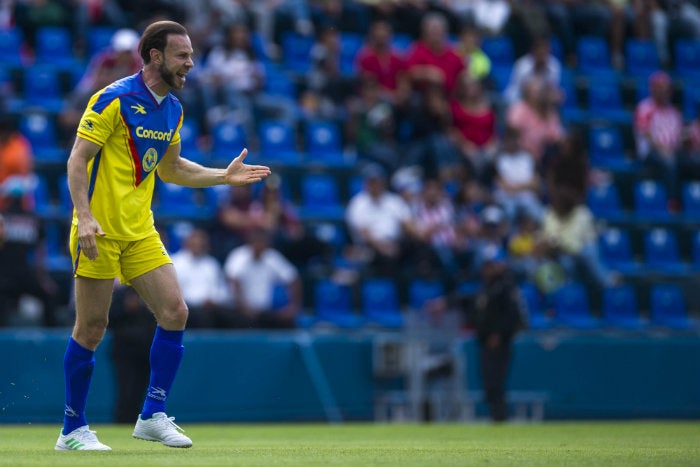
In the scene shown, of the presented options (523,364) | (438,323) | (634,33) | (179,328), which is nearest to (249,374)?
(438,323)

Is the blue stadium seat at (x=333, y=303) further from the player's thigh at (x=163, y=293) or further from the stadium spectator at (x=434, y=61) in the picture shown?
the player's thigh at (x=163, y=293)

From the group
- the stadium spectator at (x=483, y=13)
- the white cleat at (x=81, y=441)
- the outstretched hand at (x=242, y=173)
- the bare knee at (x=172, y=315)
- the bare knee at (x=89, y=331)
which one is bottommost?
the white cleat at (x=81, y=441)

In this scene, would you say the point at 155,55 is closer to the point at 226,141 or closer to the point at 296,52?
the point at 226,141

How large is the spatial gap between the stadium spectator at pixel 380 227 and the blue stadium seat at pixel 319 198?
23.5 inches

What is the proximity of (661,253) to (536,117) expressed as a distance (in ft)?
9.13

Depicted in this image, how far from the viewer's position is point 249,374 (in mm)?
16094

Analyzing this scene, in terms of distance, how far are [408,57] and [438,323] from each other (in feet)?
16.7

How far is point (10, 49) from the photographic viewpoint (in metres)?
17.8

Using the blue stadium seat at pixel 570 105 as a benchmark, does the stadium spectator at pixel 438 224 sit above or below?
below

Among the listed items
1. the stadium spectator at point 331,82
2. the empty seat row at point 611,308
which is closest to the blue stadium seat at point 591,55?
the empty seat row at point 611,308

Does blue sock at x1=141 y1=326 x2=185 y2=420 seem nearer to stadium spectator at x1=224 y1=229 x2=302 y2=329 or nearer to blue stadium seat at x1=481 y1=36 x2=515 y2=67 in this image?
stadium spectator at x1=224 y1=229 x2=302 y2=329

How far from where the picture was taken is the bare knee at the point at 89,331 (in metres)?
8.39

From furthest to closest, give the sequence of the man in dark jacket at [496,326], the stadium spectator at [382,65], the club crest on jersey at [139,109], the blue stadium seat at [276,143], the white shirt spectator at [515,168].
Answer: the stadium spectator at [382,65], the white shirt spectator at [515,168], the blue stadium seat at [276,143], the man in dark jacket at [496,326], the club crest on jersey at [139,109]

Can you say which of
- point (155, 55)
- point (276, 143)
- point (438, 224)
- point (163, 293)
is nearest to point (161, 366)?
point (163, 293)
